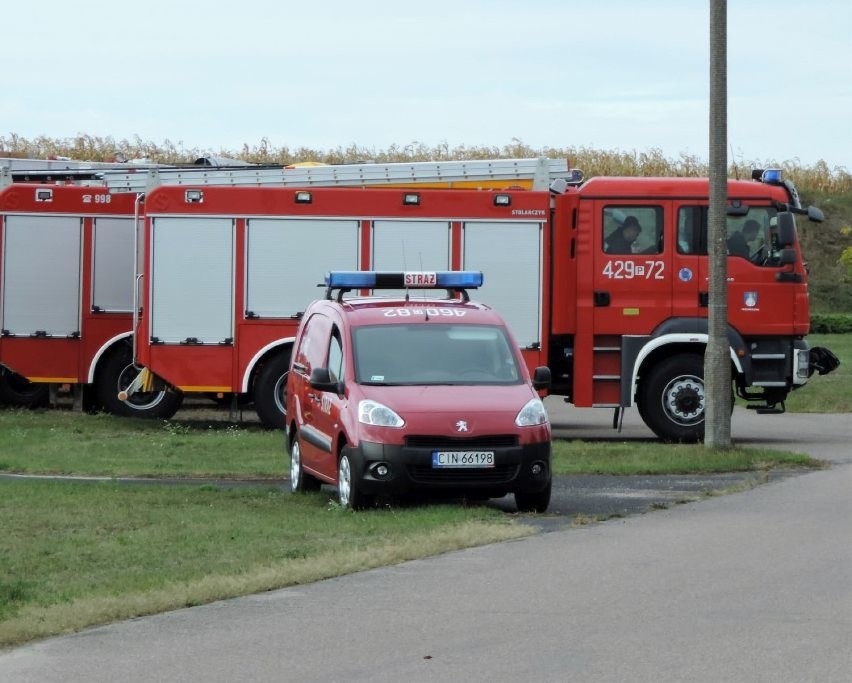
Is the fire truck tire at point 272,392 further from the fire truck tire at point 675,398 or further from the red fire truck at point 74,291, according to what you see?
the fire truck tire at point 675,398

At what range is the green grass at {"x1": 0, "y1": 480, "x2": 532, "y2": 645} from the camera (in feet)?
30.9

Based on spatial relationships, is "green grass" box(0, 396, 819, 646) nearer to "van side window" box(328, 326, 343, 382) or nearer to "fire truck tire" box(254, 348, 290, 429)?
"van side window" box(328, 326, 343, 382)

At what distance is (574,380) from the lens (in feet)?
67.5

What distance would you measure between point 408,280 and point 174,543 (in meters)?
4.57

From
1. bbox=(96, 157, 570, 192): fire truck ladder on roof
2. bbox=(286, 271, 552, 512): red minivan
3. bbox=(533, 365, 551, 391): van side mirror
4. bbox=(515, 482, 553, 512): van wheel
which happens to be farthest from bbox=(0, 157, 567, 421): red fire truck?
bbox=(515, 482, 553, 512): van wheel

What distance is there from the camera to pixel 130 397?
2288cm

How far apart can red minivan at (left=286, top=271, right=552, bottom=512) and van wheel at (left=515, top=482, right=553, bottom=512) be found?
11mm

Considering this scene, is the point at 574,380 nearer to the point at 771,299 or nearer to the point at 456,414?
the point at 771,299

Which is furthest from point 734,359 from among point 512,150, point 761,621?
point 512,150

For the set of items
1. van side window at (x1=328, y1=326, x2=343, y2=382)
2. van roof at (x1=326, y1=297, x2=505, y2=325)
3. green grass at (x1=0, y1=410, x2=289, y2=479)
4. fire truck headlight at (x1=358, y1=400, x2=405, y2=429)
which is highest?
van roof at (x1=326, y1=297, x2=505, y2=325)

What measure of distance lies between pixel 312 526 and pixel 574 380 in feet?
27.7

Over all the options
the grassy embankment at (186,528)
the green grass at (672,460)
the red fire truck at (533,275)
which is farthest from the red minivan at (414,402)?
the red fire truck at (533,275)

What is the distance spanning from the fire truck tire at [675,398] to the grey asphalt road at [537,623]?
26.8 ft

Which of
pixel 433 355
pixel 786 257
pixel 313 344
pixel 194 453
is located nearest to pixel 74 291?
pixel 194 453
